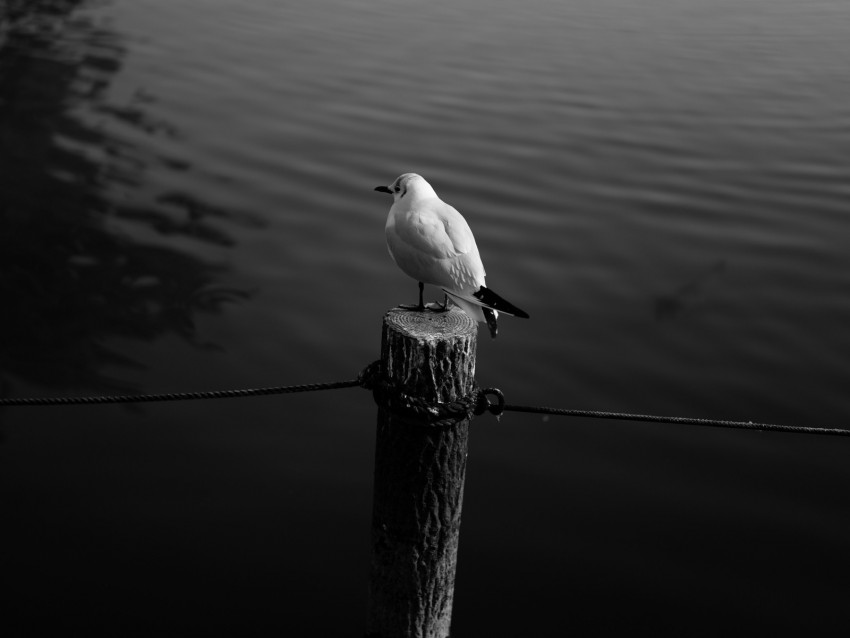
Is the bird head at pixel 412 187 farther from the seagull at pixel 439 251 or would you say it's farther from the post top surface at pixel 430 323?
the post top surface at pixel 430 323

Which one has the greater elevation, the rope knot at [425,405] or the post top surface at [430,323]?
the post top surface at [430,323]

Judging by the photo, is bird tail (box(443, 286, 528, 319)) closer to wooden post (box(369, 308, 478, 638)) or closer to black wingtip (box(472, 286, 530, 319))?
black wingtip (box(472, 286, 530, 319))

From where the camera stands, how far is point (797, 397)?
21.3 ft

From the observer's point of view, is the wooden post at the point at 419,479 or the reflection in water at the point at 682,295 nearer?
the wooden post at the point at 419,479

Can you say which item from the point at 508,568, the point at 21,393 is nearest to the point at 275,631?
the point at 508,568

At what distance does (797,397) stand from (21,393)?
15.0ft

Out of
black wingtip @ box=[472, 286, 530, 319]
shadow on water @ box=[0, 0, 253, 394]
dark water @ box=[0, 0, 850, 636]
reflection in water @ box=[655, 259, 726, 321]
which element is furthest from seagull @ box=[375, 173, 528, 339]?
reflection in water @ box=[655, 259, 726, 321]

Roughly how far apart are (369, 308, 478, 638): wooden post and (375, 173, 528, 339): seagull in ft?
2.00

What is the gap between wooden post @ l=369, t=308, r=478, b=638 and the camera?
322 centimetres

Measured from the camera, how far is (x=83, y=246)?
8.52m

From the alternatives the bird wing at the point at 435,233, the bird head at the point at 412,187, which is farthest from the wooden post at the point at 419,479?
the bird head at the point at 412,187

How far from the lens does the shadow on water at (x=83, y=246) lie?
7062 millimetres

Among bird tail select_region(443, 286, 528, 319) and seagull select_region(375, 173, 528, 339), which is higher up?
seagull select_region(375, 173, 528, 339)

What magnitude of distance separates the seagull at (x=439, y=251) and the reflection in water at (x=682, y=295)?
344cm
